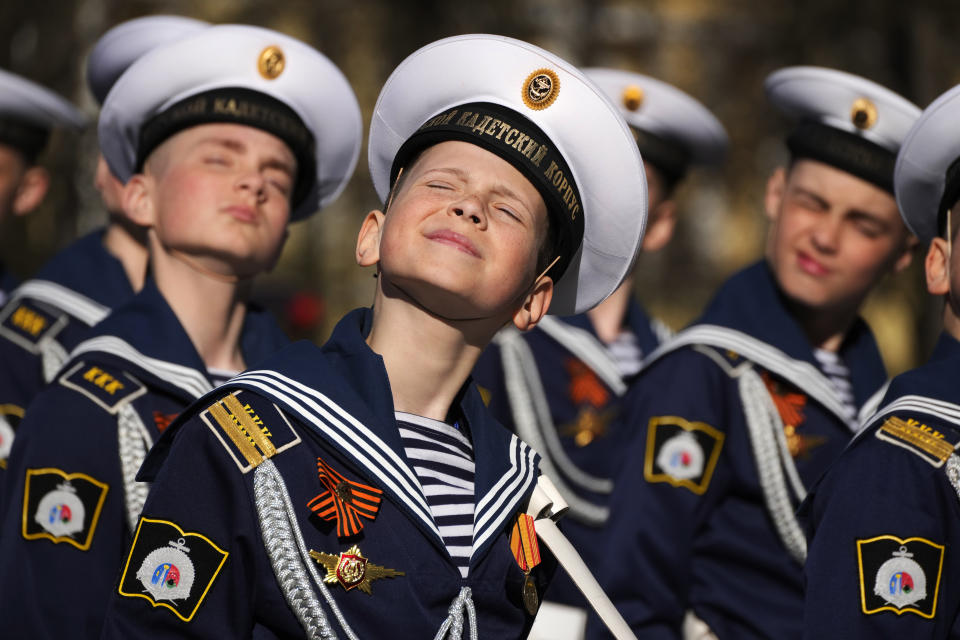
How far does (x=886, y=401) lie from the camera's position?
3689mm

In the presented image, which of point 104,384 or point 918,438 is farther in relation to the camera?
point 104,384

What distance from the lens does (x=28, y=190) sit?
6016mm

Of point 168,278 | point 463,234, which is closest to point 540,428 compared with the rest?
point 168,278

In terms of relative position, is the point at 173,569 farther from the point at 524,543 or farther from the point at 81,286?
the point at 81,286

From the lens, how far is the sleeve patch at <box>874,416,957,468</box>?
11.2ft

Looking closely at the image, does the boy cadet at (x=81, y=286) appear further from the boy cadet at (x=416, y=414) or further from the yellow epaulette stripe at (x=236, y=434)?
the yellow epaulette stripe at (x=236, y=434)

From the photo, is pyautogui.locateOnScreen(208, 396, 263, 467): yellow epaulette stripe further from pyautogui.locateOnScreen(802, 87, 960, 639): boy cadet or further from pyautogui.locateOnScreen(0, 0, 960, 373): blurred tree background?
pyautogui.locateOnScreen(0, 0, 960, 373): blurred tree background

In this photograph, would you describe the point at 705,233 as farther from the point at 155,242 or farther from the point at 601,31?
the point at 155,242

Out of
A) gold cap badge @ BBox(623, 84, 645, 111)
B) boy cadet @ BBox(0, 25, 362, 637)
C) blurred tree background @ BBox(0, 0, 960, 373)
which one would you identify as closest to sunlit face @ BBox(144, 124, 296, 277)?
boy cadet @ BBox(0, 25, 362, 637)

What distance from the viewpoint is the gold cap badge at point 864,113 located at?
16.0 ft

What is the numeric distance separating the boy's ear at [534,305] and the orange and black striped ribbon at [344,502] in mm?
674

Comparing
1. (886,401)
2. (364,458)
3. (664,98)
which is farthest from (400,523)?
(664,98)

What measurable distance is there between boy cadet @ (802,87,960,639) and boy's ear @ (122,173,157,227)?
2188mm

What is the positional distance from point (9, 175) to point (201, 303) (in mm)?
1989
